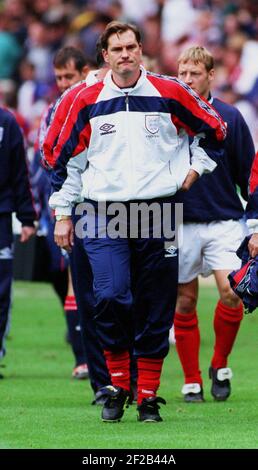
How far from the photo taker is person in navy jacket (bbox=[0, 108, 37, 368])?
1023cm

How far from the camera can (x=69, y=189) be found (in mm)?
7914

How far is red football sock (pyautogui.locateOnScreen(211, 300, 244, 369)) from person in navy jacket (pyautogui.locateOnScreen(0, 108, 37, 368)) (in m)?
1.88

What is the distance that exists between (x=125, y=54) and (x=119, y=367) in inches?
71.0

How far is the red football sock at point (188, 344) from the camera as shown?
9.16 metres

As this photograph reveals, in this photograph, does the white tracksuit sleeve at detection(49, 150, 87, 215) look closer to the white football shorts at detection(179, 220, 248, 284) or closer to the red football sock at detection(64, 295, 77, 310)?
the white football shorts at detection(179, 220, 248, 284)

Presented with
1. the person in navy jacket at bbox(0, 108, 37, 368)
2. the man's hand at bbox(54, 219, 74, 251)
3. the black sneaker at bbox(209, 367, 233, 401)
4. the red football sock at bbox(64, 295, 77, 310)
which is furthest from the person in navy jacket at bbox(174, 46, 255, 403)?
the person in navy jacket at bbox(0, 108, 37, 368)

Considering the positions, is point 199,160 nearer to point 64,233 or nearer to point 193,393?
point 64,233

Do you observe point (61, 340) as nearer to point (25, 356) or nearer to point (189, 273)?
point (25, 356)

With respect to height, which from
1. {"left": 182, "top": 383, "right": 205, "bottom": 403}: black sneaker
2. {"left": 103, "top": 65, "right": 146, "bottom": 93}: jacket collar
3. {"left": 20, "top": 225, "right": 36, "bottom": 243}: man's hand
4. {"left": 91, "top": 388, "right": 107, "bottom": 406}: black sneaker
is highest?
{"left": 103, "top": 65, "right": 146, "bottom": 93}: jacket collar

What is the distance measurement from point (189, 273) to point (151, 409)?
1.52m

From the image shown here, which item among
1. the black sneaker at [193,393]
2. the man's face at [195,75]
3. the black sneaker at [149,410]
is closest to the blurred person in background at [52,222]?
the man's face at [195,75]

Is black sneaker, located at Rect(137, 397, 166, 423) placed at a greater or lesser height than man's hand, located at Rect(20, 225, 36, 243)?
lesser

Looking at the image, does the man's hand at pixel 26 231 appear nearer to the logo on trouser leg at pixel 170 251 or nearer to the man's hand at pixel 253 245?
the logo on trouser leg at pixel 170 251

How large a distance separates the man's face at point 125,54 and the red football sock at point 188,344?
2.16 m
